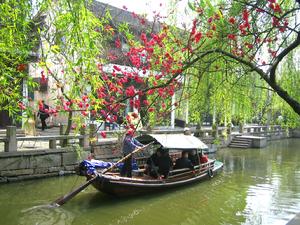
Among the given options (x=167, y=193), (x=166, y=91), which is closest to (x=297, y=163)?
(x=167, y=193)

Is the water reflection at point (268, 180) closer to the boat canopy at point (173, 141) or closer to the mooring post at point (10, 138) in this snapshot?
the boat canopy at point (173, 141)

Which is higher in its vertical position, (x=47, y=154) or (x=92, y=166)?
(x=47, y=154)

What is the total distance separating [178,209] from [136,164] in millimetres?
2595

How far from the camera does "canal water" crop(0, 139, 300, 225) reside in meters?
8.42

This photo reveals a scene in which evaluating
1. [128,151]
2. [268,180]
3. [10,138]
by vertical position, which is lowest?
[268,180]

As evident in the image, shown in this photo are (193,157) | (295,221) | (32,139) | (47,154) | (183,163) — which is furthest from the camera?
(193,157)

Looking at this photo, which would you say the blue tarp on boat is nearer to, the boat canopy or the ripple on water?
the ripple on water

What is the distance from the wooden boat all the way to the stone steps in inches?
375

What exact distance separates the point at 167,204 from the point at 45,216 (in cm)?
306

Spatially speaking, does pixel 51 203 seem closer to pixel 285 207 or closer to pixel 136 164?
pixel 136 164

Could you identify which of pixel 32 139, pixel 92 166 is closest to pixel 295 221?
pixel 92 166

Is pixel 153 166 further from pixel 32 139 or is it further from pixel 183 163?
pixel 32 139

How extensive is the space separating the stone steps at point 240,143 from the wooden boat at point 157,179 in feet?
31.3

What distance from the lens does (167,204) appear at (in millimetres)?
9820
